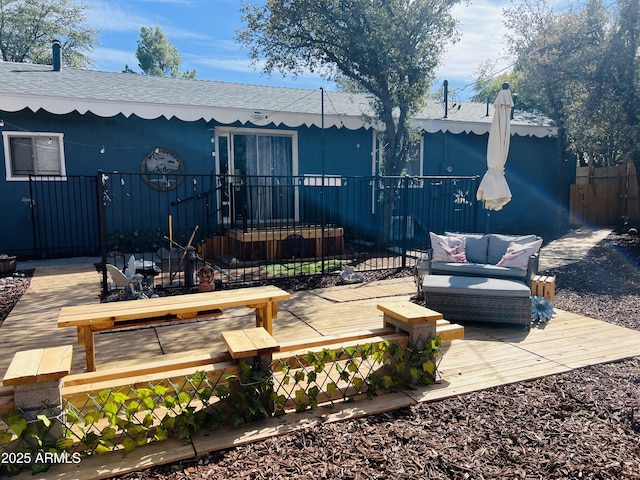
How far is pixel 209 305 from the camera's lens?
3.47 metres

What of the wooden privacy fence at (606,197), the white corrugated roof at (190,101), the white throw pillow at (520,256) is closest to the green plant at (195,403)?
the white throw pillow at (520,256)

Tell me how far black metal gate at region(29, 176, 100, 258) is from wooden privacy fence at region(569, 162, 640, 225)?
44.7ft

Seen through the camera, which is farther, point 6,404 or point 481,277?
point 481,277

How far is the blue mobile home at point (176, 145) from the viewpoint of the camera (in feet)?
27.3

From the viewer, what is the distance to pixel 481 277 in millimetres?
5172

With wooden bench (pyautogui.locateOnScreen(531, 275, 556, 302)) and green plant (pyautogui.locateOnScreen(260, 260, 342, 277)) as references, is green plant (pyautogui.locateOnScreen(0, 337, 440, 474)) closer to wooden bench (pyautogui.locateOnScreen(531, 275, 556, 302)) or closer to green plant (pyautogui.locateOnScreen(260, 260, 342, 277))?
wooden bench (pyautogui.locateOnScreen(531, 275, 556, 302))

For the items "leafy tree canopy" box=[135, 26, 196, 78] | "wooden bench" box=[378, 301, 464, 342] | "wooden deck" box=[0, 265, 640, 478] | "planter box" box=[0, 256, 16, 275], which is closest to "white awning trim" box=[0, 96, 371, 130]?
"planter box" box=[0, 256, 16, 275]

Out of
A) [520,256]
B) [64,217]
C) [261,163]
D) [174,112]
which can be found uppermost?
[174,112]

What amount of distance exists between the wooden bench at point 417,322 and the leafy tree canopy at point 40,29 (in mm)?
24547

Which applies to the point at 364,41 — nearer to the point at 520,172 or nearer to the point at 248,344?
the point at 248,344

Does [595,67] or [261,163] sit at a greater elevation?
[595,67]

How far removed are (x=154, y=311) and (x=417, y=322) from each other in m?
1.89

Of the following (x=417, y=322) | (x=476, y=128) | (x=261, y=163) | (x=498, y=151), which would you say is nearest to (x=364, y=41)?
(x=498, y=151)

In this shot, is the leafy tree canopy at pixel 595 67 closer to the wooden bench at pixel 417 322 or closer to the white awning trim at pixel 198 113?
the white awning trim at pixel 198 113
